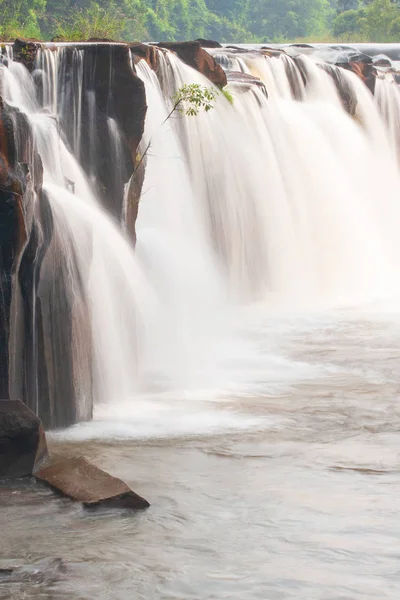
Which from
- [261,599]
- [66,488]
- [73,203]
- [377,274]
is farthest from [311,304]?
[261,599]

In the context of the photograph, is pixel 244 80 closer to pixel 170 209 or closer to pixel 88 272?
pixel 170 209

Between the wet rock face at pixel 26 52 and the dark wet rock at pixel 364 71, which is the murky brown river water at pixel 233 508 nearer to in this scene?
the wet rock face at pixel 26 52

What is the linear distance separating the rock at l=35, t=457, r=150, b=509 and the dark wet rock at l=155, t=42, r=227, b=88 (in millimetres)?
11302

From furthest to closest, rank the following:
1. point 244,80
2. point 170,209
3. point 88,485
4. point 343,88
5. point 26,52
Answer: point 343,88, point 244,80, point 170,209, point 26,52, point 88,485

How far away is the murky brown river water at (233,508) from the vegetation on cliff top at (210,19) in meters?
26.5

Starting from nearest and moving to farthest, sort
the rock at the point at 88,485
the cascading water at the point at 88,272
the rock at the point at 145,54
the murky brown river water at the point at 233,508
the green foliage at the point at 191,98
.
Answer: the murky brown river water at the point at 233,508
the rock at the point at 88,485
the cascading water at the point at 88,272
the green foliage at the point at 191,98
the rock at the point at 145,54

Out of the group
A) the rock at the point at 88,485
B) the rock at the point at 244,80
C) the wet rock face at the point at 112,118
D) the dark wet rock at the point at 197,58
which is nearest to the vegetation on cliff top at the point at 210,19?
the rock at the point at 244,80

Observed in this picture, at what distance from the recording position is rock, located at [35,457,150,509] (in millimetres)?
7977

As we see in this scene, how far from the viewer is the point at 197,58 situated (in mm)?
18969

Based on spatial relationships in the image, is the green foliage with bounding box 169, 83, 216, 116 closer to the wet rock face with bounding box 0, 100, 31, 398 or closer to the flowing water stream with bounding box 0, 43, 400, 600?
the flowing water stream with bounding box 0, 43, 400, 600

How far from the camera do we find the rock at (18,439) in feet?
28.1

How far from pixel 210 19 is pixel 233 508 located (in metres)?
81.9

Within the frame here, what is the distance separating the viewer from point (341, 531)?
7.58 metres

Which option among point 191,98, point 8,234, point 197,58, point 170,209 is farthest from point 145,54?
point 8,234
